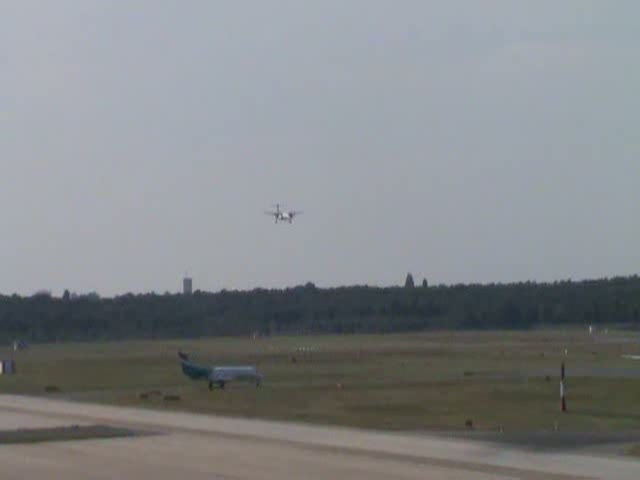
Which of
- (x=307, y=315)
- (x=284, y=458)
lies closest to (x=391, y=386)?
(x=284, y=458)

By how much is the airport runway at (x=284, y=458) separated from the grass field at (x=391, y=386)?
394 centimetres

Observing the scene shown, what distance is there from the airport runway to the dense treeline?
129m

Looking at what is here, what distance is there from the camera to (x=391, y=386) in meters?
58.4

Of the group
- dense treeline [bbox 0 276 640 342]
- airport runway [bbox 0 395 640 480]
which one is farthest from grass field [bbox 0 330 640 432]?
dense treeline [bbox 0 276 640 342]

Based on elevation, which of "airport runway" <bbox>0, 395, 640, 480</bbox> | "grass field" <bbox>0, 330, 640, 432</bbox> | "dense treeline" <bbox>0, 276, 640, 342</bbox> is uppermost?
"dense treeline" <bbox>0, 276, 640, 342</bbox>

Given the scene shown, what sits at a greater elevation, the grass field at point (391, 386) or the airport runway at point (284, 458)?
the grass field at point (391, 386)

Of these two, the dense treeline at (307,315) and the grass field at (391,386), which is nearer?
the grass field at (391,386)

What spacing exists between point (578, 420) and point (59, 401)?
18849mm

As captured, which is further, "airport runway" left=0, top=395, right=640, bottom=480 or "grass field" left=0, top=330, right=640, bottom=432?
"grass field" left=0, top=330, right=640, bottom=432

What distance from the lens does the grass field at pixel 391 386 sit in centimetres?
4419

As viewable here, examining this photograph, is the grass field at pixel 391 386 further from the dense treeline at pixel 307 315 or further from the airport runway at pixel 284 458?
the dense treeline at pixel 307 315

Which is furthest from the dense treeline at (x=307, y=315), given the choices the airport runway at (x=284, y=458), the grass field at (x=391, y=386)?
the airport runway at (x=284, y=458)

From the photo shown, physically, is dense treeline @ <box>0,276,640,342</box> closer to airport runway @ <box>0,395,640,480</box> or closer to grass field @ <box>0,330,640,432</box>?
grass field @ <box>0,330,640,432</box>

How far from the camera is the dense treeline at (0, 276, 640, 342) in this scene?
174 m
